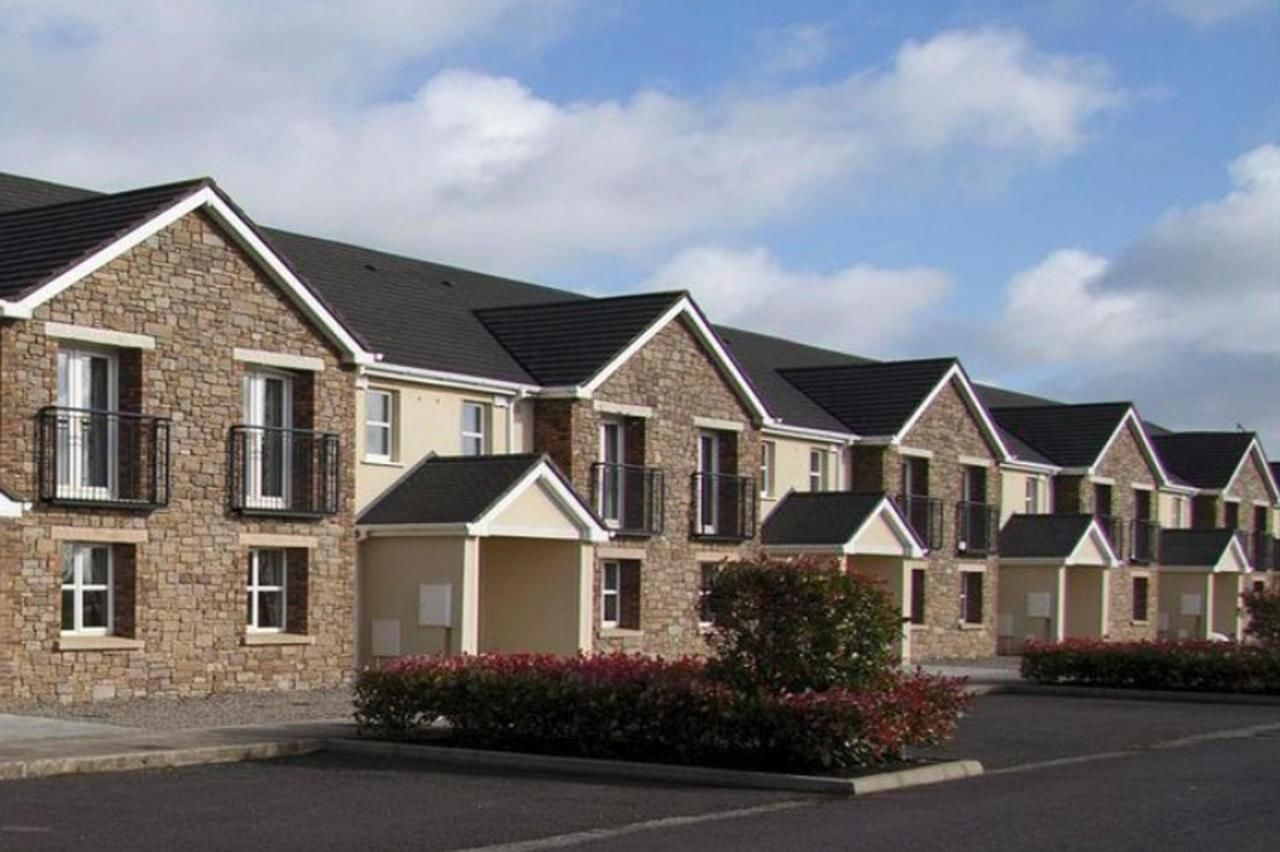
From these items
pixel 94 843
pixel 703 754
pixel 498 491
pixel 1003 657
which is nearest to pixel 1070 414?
pixel 1003 657

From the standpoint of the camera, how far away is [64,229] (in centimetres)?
2517

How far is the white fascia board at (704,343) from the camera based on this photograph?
1284 inches

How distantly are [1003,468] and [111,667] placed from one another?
92.5ft

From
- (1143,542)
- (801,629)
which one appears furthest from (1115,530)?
(801,629)

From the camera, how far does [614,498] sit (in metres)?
33.2

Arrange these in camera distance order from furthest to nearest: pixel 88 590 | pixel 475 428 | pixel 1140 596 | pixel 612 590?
pixel 1140 596 → pixel 612 590 → pixel 475 428 → pixel 88 590

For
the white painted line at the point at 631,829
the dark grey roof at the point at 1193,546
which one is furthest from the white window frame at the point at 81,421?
the dark grey roof at the point at 1193,546

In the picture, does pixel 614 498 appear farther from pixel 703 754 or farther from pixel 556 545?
pixel 703 754

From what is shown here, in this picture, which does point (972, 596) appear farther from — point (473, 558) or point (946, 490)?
point (473, 558)

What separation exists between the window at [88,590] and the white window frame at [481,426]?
7.84 meters

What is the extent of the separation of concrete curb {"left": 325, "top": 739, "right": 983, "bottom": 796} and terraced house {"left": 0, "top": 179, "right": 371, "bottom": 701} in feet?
22.1

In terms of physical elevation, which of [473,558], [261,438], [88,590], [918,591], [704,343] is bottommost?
[918,591]

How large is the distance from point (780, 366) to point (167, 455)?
23735 mm

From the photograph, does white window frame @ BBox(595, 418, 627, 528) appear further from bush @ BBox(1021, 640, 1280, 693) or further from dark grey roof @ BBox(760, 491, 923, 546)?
bush @ BBox(1021, 640, 1280, 693)
